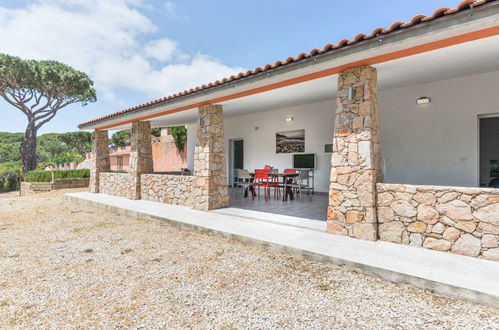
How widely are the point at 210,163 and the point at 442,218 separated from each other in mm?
4398

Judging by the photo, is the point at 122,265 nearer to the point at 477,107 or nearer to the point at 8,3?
the point at 477,107

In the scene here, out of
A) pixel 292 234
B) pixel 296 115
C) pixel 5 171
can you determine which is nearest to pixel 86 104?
pixel 5 171

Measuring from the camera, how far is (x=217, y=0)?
8273 millimetres

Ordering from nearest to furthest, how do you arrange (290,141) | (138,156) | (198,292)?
(198,292) < (138,156) < (290,141)

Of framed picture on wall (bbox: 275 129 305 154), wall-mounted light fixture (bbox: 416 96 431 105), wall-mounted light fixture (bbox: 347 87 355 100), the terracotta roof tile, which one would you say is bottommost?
framed picture on wall (bbox: 275 129 305 154)

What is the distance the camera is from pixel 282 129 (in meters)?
8.77

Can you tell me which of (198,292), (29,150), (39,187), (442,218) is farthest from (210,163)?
(29,150)

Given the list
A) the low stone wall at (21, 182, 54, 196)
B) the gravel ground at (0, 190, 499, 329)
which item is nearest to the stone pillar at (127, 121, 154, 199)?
the gravel ground at (0, 190, 499, 329)

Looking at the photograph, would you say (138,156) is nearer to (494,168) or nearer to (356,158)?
(356,158)

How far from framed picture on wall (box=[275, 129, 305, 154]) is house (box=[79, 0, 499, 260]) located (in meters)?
0.08

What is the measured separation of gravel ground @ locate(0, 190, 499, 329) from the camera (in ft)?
6.79

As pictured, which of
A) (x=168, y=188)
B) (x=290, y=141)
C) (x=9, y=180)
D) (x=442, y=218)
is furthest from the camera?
(x=9, y=180)

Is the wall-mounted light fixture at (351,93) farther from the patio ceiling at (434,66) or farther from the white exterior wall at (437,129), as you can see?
the white exterior wall at (437,129)

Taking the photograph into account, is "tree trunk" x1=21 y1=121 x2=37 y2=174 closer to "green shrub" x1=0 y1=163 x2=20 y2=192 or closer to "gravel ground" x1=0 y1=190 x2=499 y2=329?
"green shrub" x1=0 y1=163 x2=20 y2=192
